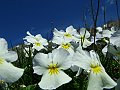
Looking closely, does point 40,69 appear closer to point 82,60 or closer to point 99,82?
point 82,60

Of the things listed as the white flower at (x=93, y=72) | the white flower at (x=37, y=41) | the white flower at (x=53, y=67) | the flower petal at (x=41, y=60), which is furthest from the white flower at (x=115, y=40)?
A: the white flower at (x=37, y=41)

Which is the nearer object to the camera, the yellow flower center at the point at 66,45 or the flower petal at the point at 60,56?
the flower petal at the point at 60,56

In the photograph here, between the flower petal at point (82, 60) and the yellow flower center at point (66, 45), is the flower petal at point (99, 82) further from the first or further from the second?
the yellow flower center at point (66, 45)

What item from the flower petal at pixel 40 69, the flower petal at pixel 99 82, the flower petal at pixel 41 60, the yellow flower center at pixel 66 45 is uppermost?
the yellow flower center at pixel 66 45

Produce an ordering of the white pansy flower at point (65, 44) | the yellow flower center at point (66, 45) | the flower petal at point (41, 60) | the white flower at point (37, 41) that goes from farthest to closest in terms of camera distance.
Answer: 1. the white flower at point (37, 41)
2. the yellow flower center at point (66, 45)
3. the white pansy flower at point (65, 44)
4. the flower petal at point (41, 60)

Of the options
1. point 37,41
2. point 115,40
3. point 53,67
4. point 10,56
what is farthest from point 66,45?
point 37,41

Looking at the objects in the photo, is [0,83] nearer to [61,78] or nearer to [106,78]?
[61,78]
